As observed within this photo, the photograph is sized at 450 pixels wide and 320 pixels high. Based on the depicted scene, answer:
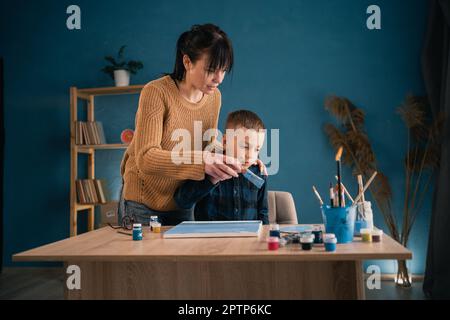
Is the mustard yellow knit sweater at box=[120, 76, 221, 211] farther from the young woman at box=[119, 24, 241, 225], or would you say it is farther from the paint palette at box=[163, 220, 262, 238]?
the paint palette at box=[163, 220, 262, 238]

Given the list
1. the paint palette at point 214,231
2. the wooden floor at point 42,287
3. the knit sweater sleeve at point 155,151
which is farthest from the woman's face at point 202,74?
the wooden floor at point 42,287

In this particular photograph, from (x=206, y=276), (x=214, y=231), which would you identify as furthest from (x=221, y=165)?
(x=206, y=276)

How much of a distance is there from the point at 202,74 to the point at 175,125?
197mm

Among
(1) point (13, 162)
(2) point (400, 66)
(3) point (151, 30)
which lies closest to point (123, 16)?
(3) point (151, 30)

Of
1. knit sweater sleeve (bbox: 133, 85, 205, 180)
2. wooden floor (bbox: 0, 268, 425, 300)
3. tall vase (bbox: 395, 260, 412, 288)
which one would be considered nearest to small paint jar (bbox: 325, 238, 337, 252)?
knit sweater sleeve (bbox: 133, 85, 205, 180)

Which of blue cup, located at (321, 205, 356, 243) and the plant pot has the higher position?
the plant pot

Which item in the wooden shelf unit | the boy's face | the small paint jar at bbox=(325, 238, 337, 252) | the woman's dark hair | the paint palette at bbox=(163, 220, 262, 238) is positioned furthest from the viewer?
the wooden shelf unit

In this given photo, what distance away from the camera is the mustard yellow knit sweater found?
1326 millimetres

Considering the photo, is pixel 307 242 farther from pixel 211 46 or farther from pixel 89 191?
pixel 89 191

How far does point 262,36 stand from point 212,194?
2096 mm

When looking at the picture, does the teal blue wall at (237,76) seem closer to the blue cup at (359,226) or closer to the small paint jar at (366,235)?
the blue cup at (359,226)

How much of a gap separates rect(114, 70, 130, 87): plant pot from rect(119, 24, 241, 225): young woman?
7.24 ft

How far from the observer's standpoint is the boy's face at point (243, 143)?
1.88 m

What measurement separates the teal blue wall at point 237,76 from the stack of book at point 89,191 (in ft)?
0.60
